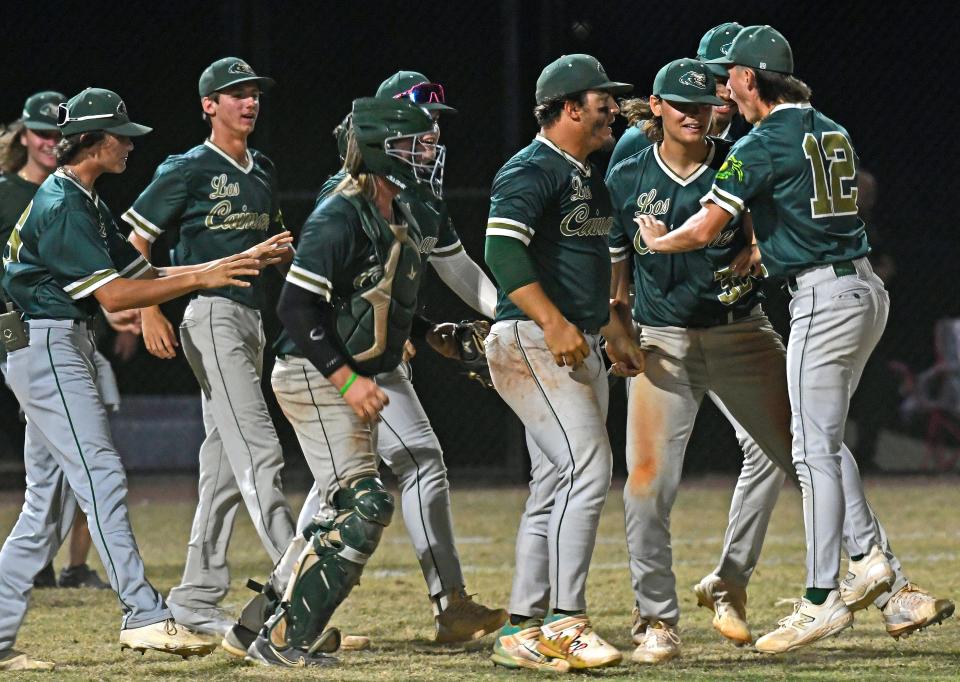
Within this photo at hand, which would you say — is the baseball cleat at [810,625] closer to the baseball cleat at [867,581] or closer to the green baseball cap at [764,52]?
the baseball cleat at [867,581]

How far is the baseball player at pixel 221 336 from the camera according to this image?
18.9ft

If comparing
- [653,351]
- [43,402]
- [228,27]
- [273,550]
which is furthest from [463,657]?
[228,27]

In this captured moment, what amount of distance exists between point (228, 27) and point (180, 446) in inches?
127

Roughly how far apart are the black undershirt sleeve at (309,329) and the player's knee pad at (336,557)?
0.44 m

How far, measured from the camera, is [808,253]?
16.8 ft

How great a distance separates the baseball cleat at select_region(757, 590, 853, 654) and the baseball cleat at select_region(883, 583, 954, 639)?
0.36 meters

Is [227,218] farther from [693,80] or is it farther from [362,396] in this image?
[693,80]

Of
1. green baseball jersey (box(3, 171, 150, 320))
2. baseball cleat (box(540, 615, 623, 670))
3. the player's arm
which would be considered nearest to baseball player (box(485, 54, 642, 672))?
baseball cleat (box(540, 615, 623, 670))

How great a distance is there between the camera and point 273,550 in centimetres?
572

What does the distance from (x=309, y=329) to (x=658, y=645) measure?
5.30 feet

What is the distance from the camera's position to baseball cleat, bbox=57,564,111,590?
7.30m

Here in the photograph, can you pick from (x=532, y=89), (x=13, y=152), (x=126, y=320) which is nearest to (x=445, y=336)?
(x=126, y=320)

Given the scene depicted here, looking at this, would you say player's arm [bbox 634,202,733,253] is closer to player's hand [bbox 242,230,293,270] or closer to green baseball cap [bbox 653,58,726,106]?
green baseball cap [bbox 653,58,726,106]

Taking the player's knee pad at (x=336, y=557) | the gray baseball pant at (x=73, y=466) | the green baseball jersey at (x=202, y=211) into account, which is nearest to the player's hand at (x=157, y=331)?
the green baseball jersey at (x=202, y=211)
